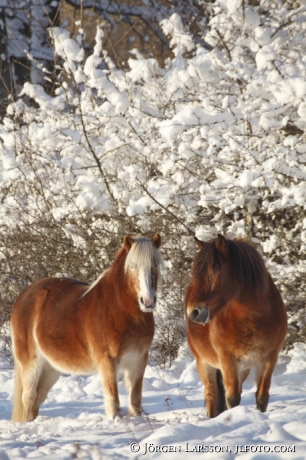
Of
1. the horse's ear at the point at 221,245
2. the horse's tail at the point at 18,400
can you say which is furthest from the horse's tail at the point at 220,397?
the horse's tail at the point at 18,400

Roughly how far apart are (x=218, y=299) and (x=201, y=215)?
387 centimetres

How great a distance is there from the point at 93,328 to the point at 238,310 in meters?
1.25

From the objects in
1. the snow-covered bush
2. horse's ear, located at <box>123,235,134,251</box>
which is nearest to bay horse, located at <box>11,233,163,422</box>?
horse's ear, located at <box>123,235,134,251</box>

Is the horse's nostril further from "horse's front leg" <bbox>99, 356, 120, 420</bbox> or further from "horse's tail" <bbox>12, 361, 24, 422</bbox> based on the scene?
"horse's tail" <bbox>12, 361, 24, 422</bbox>

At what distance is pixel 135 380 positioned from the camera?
4.72 metres

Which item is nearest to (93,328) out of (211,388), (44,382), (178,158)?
(211,388)

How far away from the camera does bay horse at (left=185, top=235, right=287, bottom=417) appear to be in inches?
160

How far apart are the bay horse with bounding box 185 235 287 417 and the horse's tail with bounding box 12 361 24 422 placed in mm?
2139

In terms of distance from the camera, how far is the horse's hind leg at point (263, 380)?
4289 mm

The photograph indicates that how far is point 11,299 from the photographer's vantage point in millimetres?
8789

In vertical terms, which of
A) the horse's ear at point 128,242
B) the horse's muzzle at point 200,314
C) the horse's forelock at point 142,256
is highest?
the horse's ear at point 128,242

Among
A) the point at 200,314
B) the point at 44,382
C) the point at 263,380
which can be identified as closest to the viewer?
the point at 200,314

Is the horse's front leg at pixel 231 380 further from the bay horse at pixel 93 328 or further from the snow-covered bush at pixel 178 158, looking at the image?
the snow-covered bush at pixel 178 158

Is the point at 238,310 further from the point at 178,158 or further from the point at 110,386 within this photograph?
the point at 178,158
